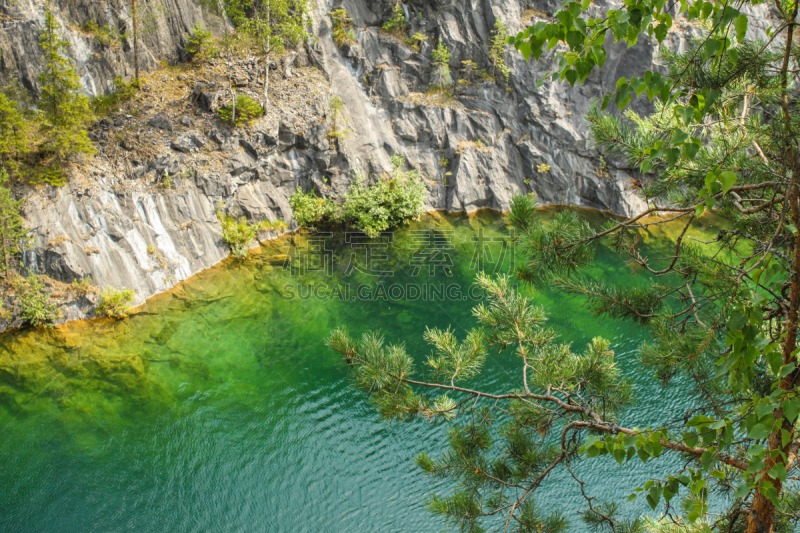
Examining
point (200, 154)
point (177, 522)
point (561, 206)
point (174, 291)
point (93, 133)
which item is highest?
point (93, 133)

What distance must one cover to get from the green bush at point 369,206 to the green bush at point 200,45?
6645 mm

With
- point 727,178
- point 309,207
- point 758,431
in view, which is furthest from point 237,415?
point 309,207

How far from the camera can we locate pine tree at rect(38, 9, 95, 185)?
458 inches

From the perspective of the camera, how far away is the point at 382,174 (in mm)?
17250

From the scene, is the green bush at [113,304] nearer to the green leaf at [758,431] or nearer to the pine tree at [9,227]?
the pine tree at [9,227]

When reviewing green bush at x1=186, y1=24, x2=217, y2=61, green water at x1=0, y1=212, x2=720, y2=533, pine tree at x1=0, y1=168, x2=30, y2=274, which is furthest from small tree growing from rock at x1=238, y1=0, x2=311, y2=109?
green water at x1=0, y1=212, x2=720, y2=533

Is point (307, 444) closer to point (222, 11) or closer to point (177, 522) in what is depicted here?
point (177, 522)

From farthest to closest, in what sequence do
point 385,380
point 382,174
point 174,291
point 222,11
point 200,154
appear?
point 222,11 → point 382,174 → point 200,154 → point 174,291 → point 385,380

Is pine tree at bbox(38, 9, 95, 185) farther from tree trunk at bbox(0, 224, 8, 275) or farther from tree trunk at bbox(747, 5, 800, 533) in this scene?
tree trunk at bbox(747, 5, 800, 533)

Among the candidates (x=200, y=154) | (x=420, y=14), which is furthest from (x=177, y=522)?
(x=420, y=14)

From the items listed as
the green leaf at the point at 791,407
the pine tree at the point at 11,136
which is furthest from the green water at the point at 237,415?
the pine tree at the point at 11,136

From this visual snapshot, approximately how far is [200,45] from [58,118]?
725cm

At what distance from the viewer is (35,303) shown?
1046cm

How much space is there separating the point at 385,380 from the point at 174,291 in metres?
11.3
